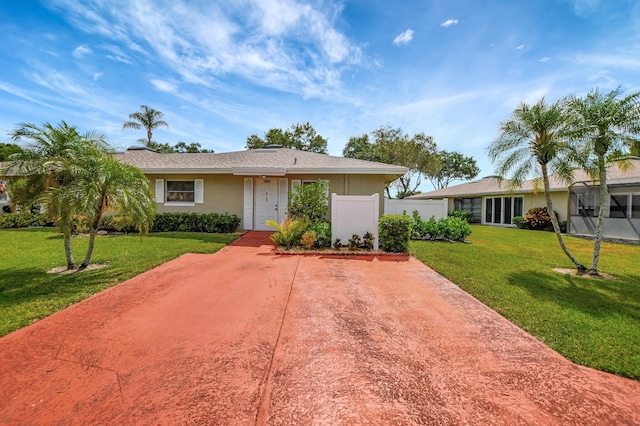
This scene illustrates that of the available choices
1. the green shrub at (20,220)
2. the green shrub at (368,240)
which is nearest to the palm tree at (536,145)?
the green shrub at (368,240)

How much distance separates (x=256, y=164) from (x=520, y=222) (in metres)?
16.4

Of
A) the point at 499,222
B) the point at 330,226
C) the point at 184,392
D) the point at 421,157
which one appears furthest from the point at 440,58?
the point at 421,157

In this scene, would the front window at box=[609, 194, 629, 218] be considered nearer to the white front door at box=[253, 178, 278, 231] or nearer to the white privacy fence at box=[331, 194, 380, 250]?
the white privacy fence at box=[331, 194, 380, 250]

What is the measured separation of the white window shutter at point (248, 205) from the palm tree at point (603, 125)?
35.8 ft

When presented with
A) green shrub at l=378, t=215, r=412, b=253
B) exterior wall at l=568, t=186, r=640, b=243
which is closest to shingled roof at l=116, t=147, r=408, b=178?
green shrub at l=378, t=215, r=412, b=253

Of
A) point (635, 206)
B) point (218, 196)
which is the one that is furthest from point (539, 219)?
point (218, 196)

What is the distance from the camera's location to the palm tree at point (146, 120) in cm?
2883

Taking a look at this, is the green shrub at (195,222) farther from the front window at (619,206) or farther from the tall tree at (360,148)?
the tall tree at (360,148)

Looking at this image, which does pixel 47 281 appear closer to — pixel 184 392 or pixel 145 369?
pixel 145 369

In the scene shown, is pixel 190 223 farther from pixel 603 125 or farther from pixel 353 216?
pixel 603 125

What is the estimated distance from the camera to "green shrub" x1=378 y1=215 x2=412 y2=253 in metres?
8.26

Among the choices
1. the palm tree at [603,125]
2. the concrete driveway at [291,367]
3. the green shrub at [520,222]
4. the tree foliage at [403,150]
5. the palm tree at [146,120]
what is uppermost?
the palm tree at [146,120]

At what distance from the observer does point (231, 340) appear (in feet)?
10.3

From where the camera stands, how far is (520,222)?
1723 cm
